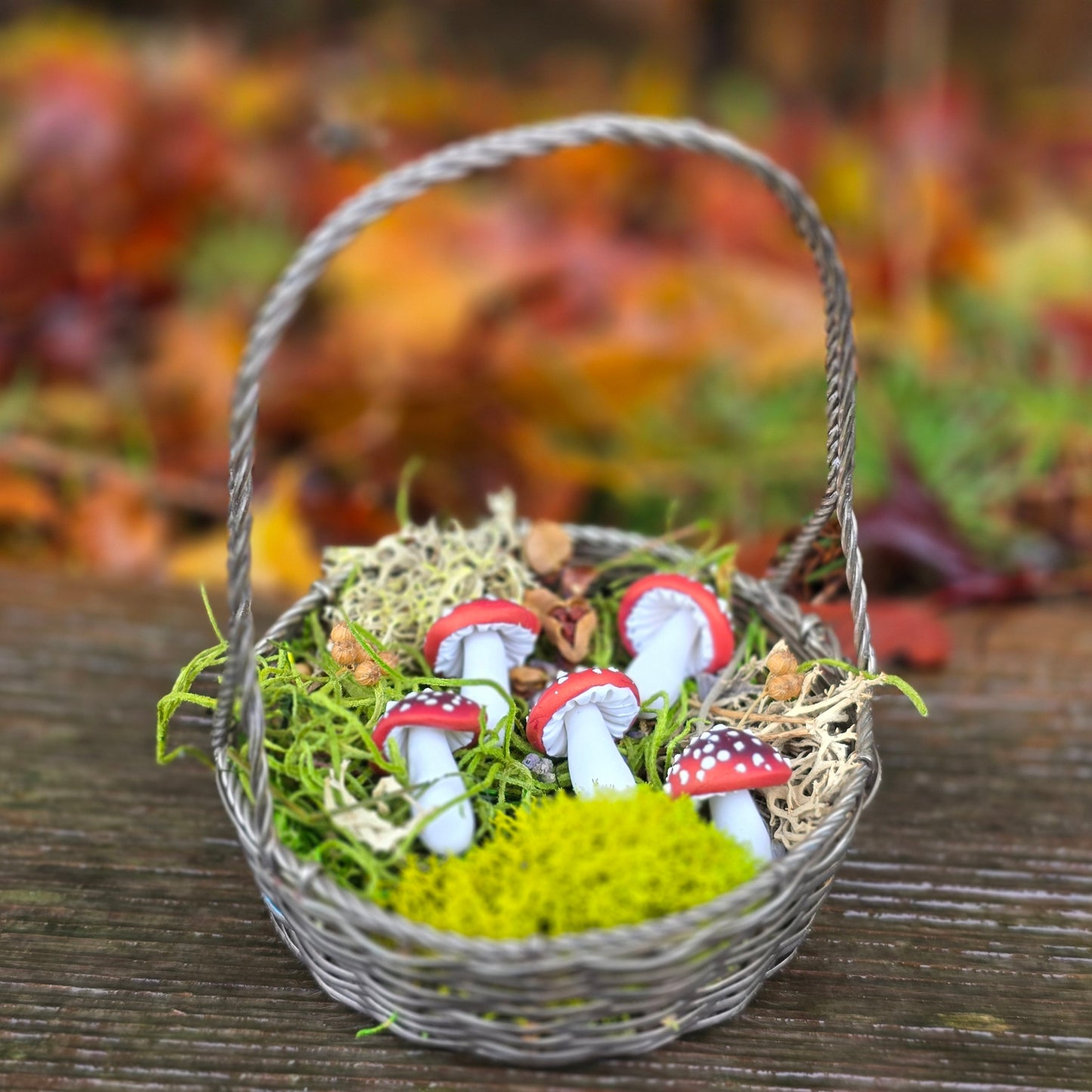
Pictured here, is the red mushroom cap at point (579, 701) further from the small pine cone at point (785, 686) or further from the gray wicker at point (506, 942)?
the gray wicker at point (506, 942)

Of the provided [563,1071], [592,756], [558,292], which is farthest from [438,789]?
[558,292]

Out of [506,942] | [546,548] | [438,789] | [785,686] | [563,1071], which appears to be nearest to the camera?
[506,942]

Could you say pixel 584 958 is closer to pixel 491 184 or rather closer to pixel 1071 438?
pixel 1071 438

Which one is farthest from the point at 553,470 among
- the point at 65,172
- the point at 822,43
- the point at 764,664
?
the point at 822,43

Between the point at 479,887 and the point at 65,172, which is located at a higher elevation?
the point at 65,172

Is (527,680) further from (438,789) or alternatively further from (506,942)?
(506,942)

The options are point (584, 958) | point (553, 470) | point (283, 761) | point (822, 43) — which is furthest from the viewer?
point (822, 43)

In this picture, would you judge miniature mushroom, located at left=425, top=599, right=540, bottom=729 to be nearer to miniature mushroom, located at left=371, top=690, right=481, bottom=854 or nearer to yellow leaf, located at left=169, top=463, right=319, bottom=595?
miniature mushroom, located at left=371, top=690, right=481, bottom=854
